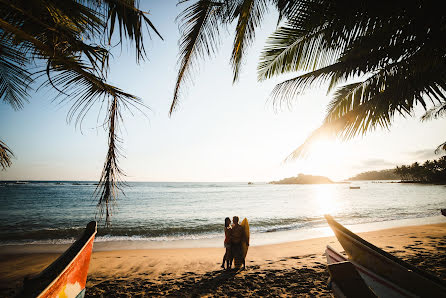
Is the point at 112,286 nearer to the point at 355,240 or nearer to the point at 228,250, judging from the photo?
the point at 228,250

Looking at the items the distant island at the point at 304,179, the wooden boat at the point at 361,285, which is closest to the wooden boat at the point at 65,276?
the wooden boat at the point at 361,285

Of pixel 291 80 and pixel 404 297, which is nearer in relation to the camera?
pixel 404 297

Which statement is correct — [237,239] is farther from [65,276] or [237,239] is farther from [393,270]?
[65,276]

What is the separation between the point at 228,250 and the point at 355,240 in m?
3.37

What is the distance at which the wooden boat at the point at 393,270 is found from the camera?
217 centimetres

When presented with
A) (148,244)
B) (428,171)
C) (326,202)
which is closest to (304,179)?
(428,171)

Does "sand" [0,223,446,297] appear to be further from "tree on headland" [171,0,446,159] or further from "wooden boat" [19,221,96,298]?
"tree on headland" [171,0,446,159]

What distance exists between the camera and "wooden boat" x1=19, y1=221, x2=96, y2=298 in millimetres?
2093

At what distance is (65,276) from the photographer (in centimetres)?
249

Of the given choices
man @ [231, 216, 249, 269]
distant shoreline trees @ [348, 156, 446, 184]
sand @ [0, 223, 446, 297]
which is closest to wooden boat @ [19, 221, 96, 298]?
sand @ [0, 223, 446, 297]

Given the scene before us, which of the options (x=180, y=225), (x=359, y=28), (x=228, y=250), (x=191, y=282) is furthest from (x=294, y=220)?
(x=359, y=28)

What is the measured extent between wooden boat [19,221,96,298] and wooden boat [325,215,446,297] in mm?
4189

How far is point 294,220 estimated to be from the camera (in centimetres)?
1449

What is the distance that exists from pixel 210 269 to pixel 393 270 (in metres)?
4.53
